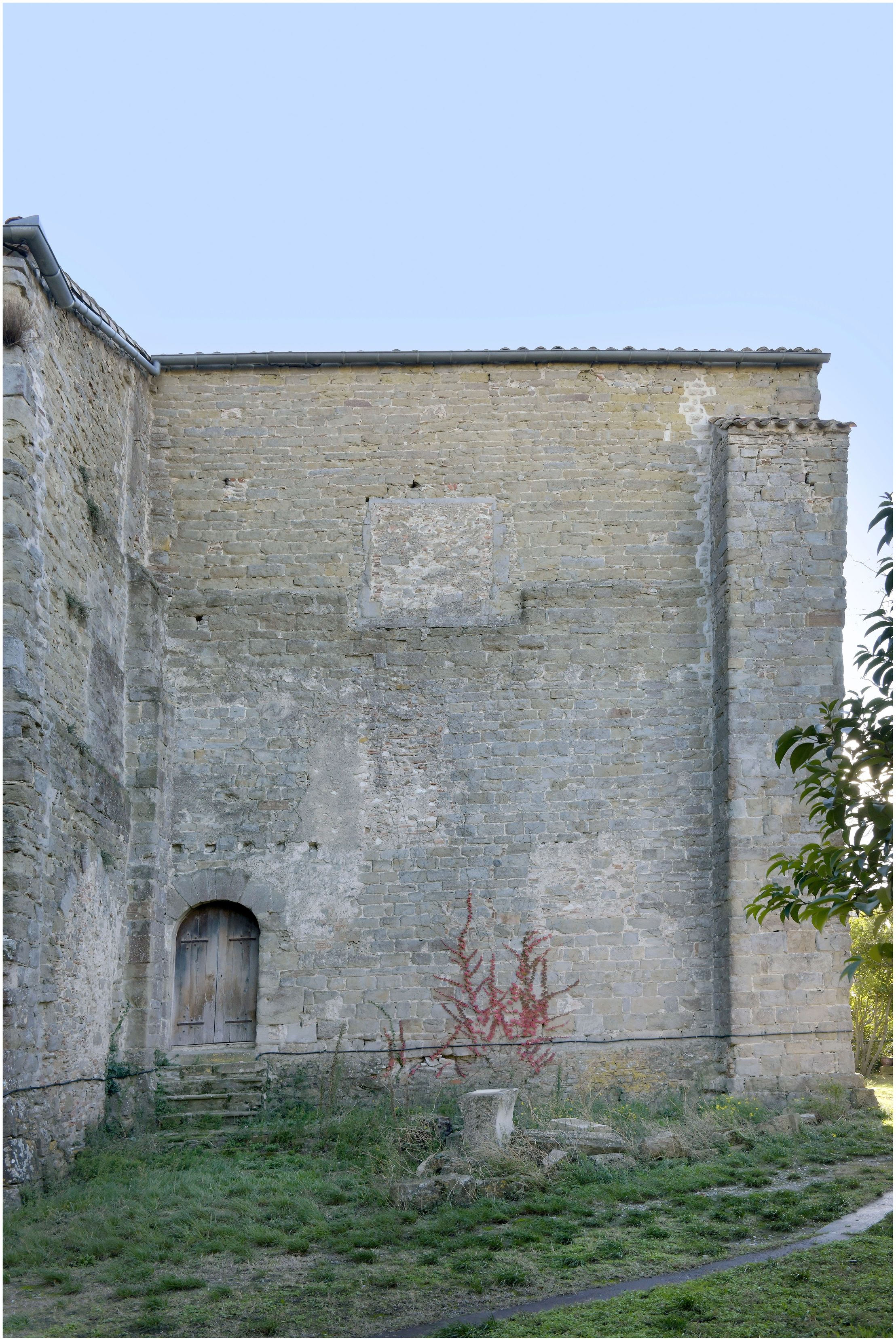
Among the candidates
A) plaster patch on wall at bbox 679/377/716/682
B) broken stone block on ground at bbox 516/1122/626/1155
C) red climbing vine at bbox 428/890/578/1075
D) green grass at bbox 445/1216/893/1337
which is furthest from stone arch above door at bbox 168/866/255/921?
green grass at bbox 445/1216/893/1337

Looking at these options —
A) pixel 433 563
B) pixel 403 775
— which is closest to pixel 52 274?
pixel 433 563

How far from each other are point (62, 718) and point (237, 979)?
133 inches

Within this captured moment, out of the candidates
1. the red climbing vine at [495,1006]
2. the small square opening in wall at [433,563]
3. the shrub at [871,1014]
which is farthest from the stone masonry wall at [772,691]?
the shrub at [871,1014]

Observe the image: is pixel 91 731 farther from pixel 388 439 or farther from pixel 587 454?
pixel 587 454

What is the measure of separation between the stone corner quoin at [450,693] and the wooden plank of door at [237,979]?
3 cm

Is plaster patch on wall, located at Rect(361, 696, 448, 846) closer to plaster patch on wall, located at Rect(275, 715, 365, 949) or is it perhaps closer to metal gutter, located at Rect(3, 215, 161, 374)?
plaster patch on wall, located at Rect(275, 715, 365, 949)

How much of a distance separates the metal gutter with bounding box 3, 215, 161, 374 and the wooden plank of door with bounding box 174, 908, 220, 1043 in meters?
5.41

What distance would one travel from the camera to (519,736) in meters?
11.8

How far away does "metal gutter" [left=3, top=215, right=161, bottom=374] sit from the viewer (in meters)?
8.49

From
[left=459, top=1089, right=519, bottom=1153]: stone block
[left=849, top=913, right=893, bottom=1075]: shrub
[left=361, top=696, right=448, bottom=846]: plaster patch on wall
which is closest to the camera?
[left=459, top=1089, right=519, bottom=1153]: stone block

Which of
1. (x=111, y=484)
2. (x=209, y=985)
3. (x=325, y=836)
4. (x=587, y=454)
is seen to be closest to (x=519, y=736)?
(x=325, y=836)

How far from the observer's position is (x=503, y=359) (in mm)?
12391

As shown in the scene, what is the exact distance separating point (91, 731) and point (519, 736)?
398 cm

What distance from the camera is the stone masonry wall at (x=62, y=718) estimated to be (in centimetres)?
820
